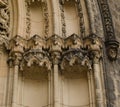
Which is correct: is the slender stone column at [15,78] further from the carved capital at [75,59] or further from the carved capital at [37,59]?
the carved capital at [75,59]

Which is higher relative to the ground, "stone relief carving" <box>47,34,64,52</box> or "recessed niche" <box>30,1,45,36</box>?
"recessed niche" <box>30,1,45,36</box>

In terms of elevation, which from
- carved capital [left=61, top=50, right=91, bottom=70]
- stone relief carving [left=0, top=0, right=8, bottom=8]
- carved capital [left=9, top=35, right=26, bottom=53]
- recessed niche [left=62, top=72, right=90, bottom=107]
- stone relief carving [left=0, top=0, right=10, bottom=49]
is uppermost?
stone relief carving [left=0, top=0, right=8, bottom=8]

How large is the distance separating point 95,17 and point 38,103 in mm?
1749

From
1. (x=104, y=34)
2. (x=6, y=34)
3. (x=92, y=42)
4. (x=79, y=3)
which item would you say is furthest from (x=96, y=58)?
(x=6, y=34)

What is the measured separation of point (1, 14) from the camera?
224 inches

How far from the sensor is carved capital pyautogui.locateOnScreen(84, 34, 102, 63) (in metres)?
5.20

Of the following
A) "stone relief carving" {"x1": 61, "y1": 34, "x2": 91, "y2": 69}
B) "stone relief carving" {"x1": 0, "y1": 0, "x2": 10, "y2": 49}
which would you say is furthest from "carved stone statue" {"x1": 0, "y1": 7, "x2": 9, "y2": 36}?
"stone relief carving" {"x1": 61, "y1": 34, "x2": 91, "y2": 69}

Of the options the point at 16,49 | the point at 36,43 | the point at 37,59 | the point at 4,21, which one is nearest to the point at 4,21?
the point at 4,21

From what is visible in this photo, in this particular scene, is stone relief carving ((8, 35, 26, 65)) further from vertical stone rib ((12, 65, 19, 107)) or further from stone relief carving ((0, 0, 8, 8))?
stone relief carving ((0, 0, 8, 8))

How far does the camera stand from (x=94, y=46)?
17.2 ft

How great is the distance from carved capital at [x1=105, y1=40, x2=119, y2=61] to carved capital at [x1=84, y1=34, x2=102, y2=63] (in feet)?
0.66

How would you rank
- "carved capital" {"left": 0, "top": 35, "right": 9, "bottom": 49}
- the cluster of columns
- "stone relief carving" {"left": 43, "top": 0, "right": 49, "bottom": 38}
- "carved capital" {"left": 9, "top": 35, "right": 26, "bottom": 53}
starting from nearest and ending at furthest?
the cluster of columns → "carved capital" {"left": 9, "top": 35, "right": 26, "bottom": 53} → "carved capital" {"left": 0, "top": 35, "right": 9, "bottom": 49} → "stone relief carving" {"left": 43, "top": 0, "right": 49, "bottom": 38}

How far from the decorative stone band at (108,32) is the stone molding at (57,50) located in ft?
0.75

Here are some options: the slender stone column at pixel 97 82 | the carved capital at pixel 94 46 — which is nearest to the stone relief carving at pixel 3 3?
the carved capital at pixel 94 46
